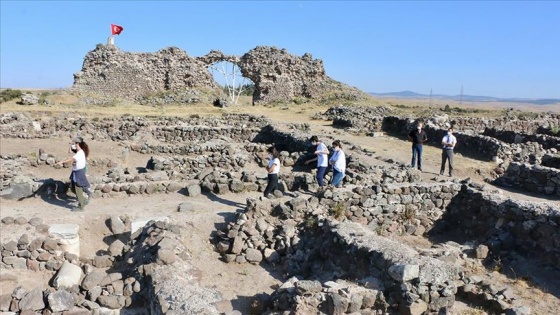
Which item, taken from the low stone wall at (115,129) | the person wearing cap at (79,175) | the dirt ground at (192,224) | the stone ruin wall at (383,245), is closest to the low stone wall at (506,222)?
the stone ruin wall at (383,245)

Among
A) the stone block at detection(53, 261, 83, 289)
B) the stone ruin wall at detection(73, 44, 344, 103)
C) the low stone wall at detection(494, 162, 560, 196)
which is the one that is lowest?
the stone block at detection(53, 261, 83, 289)

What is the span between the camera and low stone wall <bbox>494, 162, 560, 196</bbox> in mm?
14789

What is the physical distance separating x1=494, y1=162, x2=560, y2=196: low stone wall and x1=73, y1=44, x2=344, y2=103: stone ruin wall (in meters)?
31.8

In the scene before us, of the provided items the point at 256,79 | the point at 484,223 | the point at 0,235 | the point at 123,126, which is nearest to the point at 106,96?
the point at 256,79

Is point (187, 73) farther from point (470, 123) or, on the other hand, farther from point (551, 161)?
point (551, 161)

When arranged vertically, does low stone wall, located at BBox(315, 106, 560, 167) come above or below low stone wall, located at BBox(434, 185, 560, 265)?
above

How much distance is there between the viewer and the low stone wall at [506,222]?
978cm

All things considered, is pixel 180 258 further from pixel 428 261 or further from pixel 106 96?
pixel 106 96

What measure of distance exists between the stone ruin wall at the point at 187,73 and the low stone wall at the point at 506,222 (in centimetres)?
3427

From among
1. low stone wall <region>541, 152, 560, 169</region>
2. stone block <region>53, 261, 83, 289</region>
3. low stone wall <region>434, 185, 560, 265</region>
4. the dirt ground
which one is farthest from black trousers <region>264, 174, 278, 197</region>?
low stone wall <region>541, 152, 560, 169</region>

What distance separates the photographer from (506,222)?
1073 cm

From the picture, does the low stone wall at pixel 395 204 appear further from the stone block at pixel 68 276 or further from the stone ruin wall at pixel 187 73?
the stone ruin wall at pixel 187 73

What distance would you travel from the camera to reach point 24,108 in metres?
33.4

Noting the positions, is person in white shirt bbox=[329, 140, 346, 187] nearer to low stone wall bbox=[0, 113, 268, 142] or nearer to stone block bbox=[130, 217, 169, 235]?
stone block bbox=[130, 217, 169, 235]
